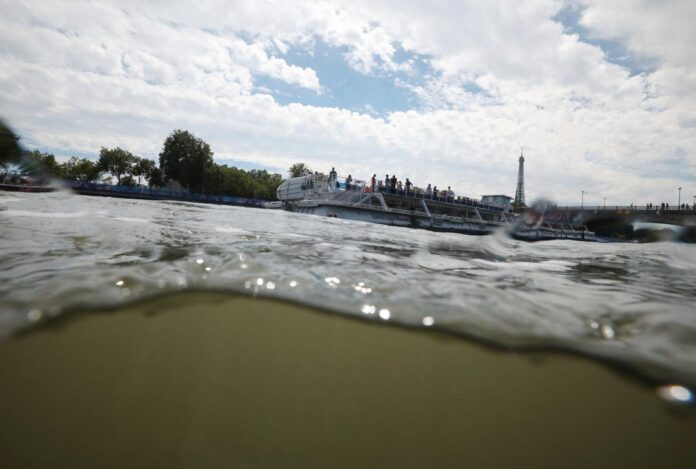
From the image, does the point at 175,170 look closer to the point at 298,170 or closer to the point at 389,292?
the point at 298,170

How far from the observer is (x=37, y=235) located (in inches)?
129

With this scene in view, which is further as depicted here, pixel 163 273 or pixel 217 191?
pixel 217 191

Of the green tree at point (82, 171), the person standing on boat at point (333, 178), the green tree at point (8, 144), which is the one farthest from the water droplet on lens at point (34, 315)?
the green tree at point (82, 171)

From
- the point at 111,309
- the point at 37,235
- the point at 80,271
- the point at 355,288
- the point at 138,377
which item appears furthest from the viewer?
the point at 37,235

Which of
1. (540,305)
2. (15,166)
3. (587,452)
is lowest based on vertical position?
(587,452)

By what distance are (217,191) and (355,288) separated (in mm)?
55122

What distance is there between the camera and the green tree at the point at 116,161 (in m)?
52.9

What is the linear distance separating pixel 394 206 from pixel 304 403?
3135 centimetres

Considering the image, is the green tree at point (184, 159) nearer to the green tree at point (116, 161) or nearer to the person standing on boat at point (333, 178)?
the green tree at point (116, 161)

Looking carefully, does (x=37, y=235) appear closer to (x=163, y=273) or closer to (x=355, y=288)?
(x=163, y=273)

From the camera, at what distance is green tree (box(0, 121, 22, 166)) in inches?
391

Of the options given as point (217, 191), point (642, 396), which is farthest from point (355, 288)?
point (217, 191)

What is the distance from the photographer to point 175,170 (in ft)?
156

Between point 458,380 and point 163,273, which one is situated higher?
point 163,273
